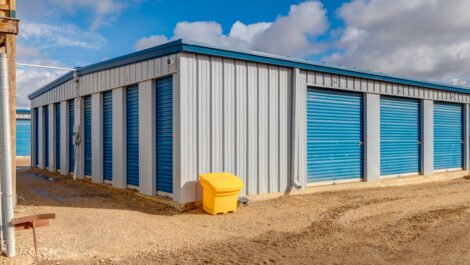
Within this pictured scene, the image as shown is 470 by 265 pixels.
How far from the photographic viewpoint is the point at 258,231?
23.8 feet

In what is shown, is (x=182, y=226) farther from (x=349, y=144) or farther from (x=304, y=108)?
(x=349, y=144)

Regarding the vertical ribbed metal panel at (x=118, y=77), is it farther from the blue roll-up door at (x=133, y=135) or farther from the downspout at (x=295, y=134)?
the downspout at (x=295, y=134)

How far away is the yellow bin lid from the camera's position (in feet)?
27.2

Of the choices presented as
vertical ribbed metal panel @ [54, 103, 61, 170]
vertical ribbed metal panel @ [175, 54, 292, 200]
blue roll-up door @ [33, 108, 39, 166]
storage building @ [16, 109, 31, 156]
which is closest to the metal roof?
vertical ribbed metal panel @ [175, 54, 292, 200]

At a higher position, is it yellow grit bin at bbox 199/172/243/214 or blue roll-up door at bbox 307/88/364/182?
blue roll-up door at bbox 307/88/364/182

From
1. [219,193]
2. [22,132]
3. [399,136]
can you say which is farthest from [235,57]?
[22,132]

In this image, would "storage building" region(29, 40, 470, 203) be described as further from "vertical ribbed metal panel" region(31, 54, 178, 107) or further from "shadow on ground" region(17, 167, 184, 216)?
"shadow on ground" region(17, 167, 184, 216)

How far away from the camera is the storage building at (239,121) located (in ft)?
29.7

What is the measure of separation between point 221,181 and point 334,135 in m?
5.17

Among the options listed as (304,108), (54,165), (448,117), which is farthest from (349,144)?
(54,165)

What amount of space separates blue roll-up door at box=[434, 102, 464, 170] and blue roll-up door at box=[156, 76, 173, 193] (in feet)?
38.3

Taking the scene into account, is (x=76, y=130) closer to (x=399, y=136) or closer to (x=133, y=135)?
(x=133, y=135)

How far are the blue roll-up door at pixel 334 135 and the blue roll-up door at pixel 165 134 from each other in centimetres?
427

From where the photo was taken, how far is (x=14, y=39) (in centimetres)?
826
